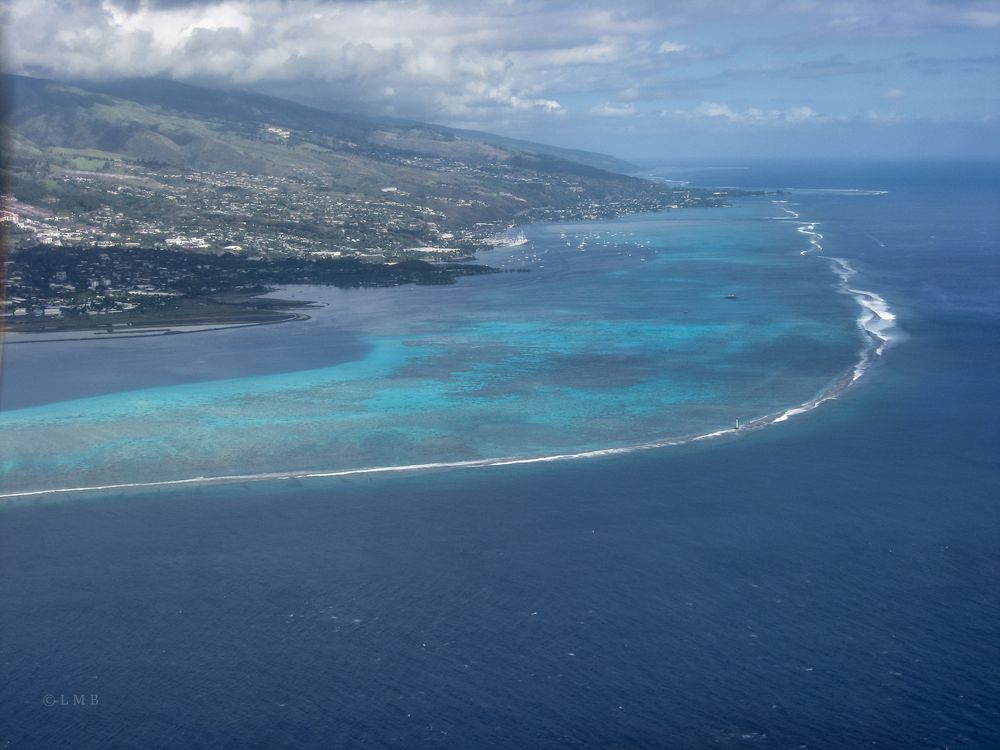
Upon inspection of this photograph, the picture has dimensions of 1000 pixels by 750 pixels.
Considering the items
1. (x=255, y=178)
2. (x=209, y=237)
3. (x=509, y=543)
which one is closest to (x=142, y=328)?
(x=209, y=237)

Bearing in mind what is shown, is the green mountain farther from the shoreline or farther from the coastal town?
the shoreline

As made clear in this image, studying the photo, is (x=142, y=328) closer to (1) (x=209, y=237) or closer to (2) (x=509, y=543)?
(1) (x=209, y=237)

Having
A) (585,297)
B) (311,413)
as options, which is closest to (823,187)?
(585,297)

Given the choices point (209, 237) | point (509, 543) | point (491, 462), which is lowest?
point (509, 543)

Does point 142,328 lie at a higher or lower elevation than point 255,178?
lower

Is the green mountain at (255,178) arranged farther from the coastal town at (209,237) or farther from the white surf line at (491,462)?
the white surf line at (491,462)

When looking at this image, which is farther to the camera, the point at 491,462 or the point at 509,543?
the point at 491,462

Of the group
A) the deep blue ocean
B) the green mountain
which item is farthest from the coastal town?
the deep blue ocean
